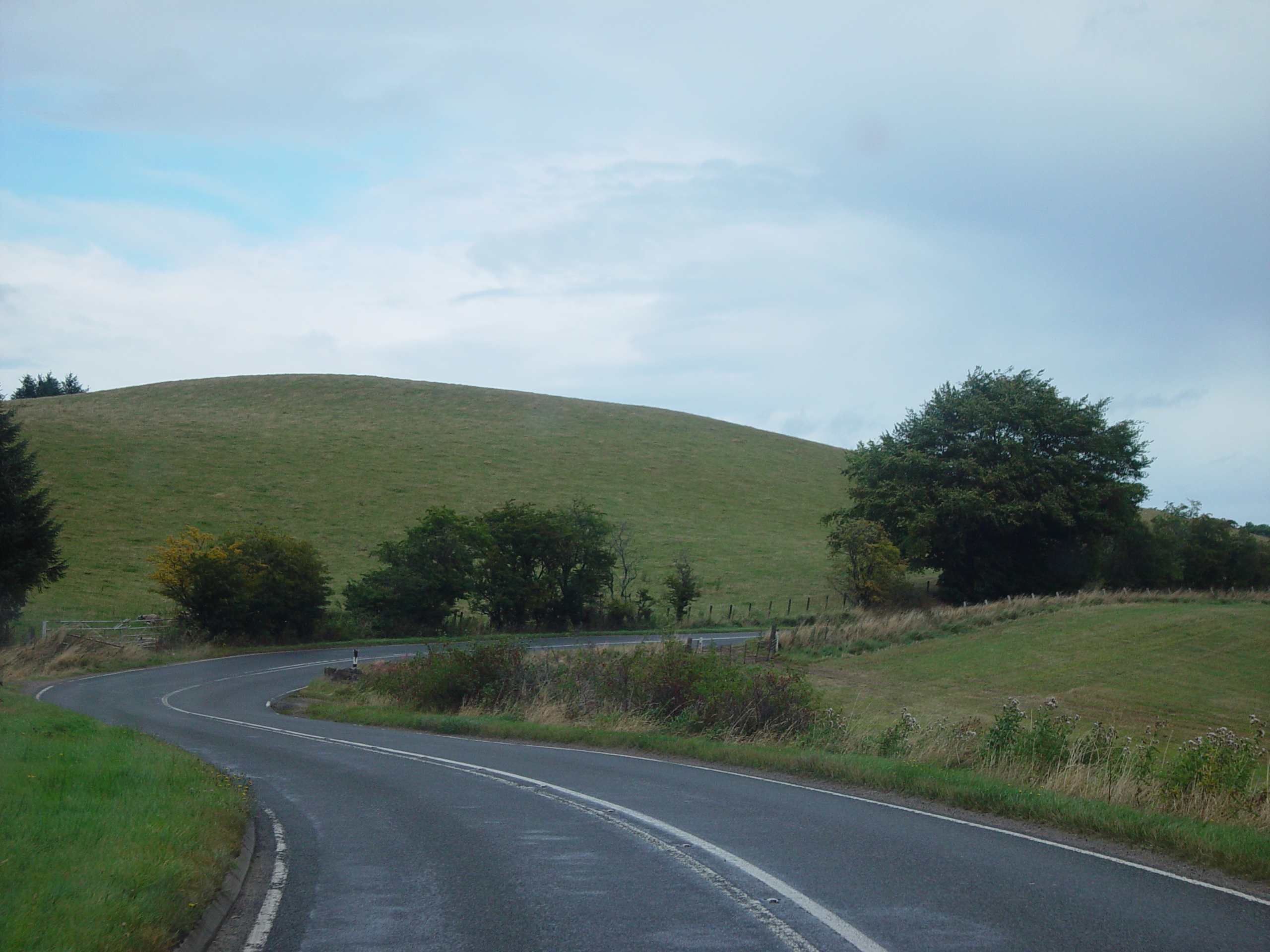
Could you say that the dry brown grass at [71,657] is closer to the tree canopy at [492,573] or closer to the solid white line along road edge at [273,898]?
the tree canopy at [492,573]

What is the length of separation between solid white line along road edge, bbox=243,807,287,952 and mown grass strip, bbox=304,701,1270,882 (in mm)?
6750

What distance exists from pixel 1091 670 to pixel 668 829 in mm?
26258

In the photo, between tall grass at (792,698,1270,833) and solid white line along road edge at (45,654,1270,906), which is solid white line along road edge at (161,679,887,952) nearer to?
solid white line along road edge at (45,654,1270,906)

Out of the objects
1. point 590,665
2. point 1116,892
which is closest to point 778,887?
point 1116,892

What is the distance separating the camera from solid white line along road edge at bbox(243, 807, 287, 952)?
18.9ft

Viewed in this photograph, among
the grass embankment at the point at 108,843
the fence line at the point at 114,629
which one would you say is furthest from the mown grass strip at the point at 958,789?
the fence line at the point at 114,629

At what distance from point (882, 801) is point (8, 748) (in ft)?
33.7

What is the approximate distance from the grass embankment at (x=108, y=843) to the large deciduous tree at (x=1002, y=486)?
41.6 metres

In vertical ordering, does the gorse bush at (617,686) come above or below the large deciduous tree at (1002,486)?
below

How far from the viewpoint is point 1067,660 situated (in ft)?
104

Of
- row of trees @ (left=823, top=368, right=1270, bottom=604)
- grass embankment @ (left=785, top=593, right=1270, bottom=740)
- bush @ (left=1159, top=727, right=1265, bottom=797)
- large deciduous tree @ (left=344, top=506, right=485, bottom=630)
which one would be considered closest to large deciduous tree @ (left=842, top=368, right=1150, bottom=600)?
row of trees @ (left=823, top=368, right=1270, bottom=604)

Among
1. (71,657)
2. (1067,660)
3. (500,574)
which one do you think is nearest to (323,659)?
(71,657)

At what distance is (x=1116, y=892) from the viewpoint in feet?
21.2

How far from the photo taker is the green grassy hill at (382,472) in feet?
177
